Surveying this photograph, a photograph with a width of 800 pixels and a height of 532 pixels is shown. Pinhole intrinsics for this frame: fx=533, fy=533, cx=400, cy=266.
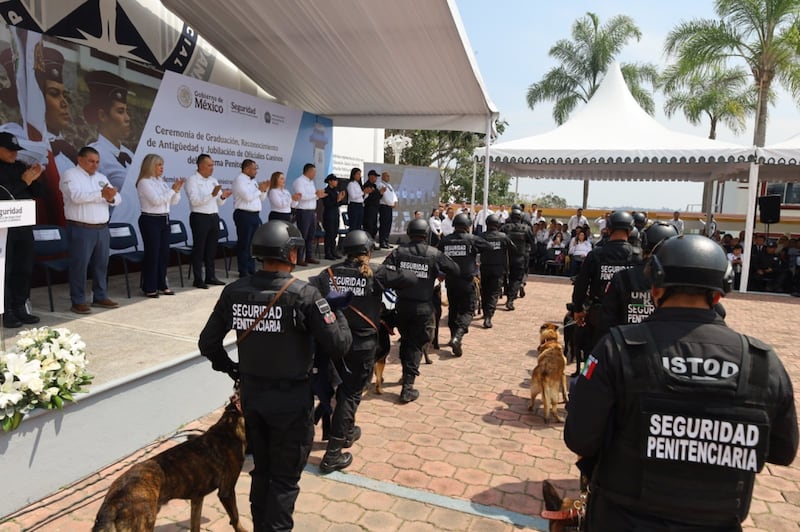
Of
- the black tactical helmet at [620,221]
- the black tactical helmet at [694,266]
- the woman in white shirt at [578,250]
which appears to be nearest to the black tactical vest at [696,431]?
the black tactical helmet at [694,266]

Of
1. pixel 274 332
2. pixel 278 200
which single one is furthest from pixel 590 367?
pixel 278 200

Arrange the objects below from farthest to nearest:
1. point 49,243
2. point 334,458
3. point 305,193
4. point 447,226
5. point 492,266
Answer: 1. point 447,226
2. point 305,193
3. point 492,266
4. point 49,243
5. point 334,458

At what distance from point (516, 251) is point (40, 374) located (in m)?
8.57

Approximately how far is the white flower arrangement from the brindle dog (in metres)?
1.06

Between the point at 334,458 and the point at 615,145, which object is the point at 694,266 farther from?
the point at 615,145

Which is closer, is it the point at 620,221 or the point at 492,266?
the point at 620,221

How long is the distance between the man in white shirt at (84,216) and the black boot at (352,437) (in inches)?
142

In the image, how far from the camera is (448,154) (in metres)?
34.2

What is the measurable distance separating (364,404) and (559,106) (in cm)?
2600

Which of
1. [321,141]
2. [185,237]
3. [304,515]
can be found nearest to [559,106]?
[321,141]

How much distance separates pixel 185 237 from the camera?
8898mm

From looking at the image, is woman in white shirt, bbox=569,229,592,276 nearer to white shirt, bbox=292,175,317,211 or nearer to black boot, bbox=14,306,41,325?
white shirt, bbox=292,175,317,211

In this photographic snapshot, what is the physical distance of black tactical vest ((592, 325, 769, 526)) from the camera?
1798 millimetres

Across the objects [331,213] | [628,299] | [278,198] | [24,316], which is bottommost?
[24,316]
